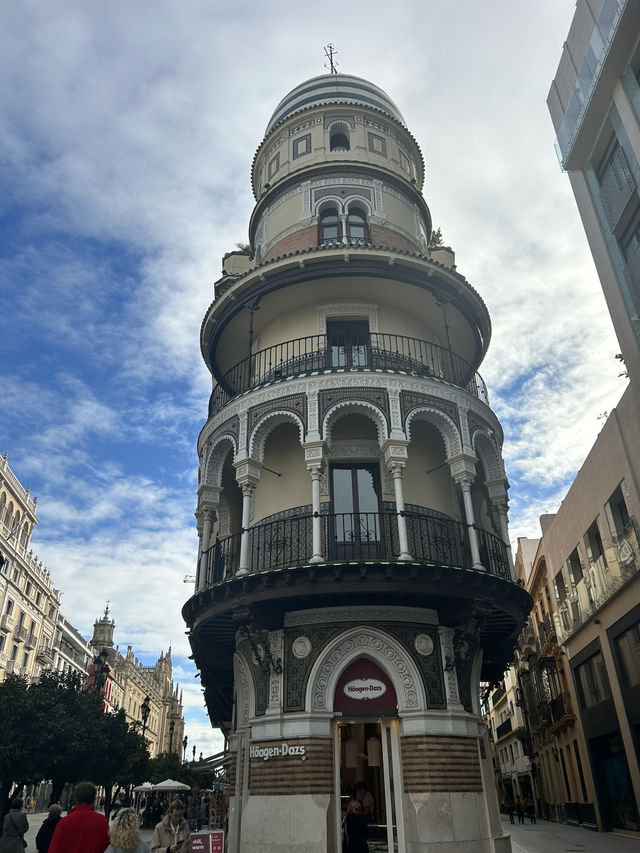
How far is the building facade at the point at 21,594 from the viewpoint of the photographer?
50.5 metres

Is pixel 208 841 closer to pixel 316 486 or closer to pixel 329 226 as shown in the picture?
pixel 316 486

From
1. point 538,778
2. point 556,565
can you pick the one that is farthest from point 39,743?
point 538,778

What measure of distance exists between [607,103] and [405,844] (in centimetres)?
1640

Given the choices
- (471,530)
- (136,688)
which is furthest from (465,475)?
(136,688)

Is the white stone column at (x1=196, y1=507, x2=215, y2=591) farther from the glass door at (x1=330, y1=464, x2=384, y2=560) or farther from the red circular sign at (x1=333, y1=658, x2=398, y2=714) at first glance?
the red circular sign at (x1=333, y1=658, x2=398, y2=714)

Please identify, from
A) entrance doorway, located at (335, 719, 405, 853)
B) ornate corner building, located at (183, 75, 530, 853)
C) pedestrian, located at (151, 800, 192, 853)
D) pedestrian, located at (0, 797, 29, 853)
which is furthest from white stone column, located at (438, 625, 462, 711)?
pedestrian, located at (0, 797, 29, 853)

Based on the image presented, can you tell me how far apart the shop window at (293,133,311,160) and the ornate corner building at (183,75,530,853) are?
0.20 metres

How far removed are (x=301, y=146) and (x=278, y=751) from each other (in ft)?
60.9

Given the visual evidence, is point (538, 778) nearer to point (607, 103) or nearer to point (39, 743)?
point (39, 743)

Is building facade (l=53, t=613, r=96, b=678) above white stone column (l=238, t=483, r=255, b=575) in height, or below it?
above

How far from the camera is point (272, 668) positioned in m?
13.0

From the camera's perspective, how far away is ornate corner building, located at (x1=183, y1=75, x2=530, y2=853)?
1225 cm

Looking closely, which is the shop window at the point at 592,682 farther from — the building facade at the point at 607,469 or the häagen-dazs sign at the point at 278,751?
the häagen-dazs sign at the point at 278,751

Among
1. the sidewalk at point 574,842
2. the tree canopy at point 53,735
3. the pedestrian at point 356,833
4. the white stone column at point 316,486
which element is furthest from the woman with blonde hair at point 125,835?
the tree canopy at point 53,735
